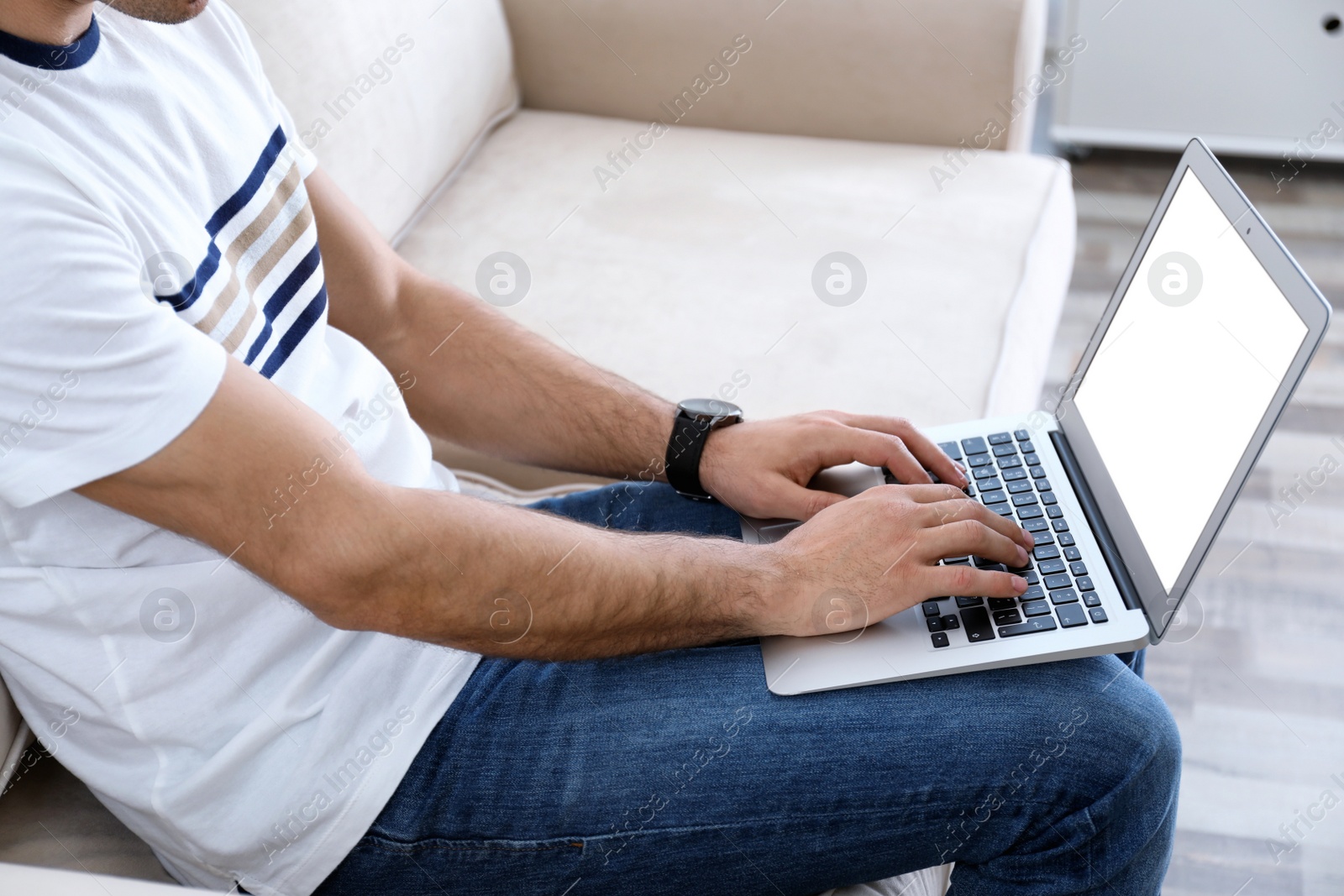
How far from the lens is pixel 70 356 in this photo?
26.3 inches

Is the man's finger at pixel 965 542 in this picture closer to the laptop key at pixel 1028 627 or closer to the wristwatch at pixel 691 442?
the laptop key at pixel 1028 627

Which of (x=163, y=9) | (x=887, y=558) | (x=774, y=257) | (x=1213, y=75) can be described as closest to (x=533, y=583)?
(x=887, y=558)

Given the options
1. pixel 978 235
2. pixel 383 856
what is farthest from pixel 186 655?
pixel 978 235

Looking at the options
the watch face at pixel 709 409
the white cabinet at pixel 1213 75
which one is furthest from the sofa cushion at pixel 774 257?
the white cabinet at pixel 1213 75

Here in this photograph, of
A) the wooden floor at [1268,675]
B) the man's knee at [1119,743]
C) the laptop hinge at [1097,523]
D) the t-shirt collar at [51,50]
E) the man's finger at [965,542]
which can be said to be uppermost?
the t-shirt collar at [51,50]

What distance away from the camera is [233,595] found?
A: 2.69ft

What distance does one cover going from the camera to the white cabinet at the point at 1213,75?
86.0 inches

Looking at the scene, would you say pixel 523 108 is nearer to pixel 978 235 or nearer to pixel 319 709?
pixel 978 235

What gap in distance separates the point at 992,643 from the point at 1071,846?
0.48 feet

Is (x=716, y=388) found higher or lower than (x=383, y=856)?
higher

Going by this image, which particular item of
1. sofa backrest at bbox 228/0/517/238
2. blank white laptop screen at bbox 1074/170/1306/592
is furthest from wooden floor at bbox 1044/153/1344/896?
sofa backrest at bbox 228/0/517/238

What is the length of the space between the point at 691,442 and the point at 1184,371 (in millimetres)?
414

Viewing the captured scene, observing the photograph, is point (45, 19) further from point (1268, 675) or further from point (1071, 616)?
point (1268, 675)

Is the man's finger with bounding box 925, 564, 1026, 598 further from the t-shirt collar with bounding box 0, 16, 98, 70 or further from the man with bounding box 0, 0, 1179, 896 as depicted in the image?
the t-shirt collar with bounding box 0, 16, 98, 70
